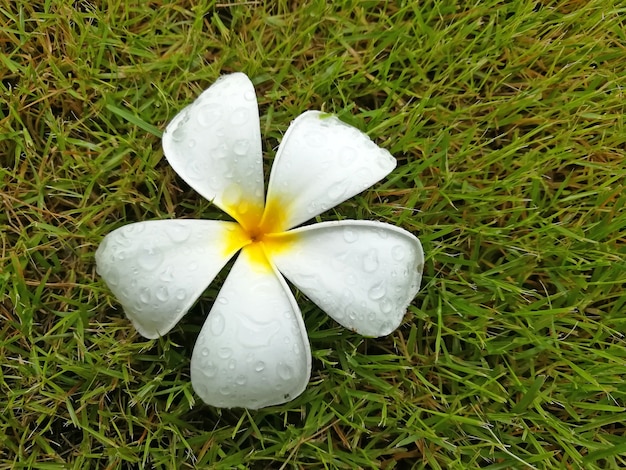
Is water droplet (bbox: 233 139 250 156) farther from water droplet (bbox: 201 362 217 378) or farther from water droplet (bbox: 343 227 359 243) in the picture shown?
water droplet (bbox: 201 362 217 378)

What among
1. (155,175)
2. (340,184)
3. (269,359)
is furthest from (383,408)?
(155,175)

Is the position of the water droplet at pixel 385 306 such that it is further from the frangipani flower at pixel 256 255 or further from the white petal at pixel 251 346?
the white petal at pixel 251 346

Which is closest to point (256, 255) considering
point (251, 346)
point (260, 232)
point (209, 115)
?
point (260, 232)

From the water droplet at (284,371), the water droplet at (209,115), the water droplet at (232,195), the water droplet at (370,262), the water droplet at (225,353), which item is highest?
the water droplet at (209,115)

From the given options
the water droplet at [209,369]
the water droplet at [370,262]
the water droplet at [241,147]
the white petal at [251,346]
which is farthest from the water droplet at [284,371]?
the water droplet at [241,147]

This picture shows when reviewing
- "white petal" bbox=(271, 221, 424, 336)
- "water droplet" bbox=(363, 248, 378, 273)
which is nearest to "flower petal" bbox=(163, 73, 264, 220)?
"white petal" bbox=(271, 221, 424, 336)

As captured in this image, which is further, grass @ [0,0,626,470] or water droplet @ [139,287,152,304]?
grass @ [0,0,626,470]
